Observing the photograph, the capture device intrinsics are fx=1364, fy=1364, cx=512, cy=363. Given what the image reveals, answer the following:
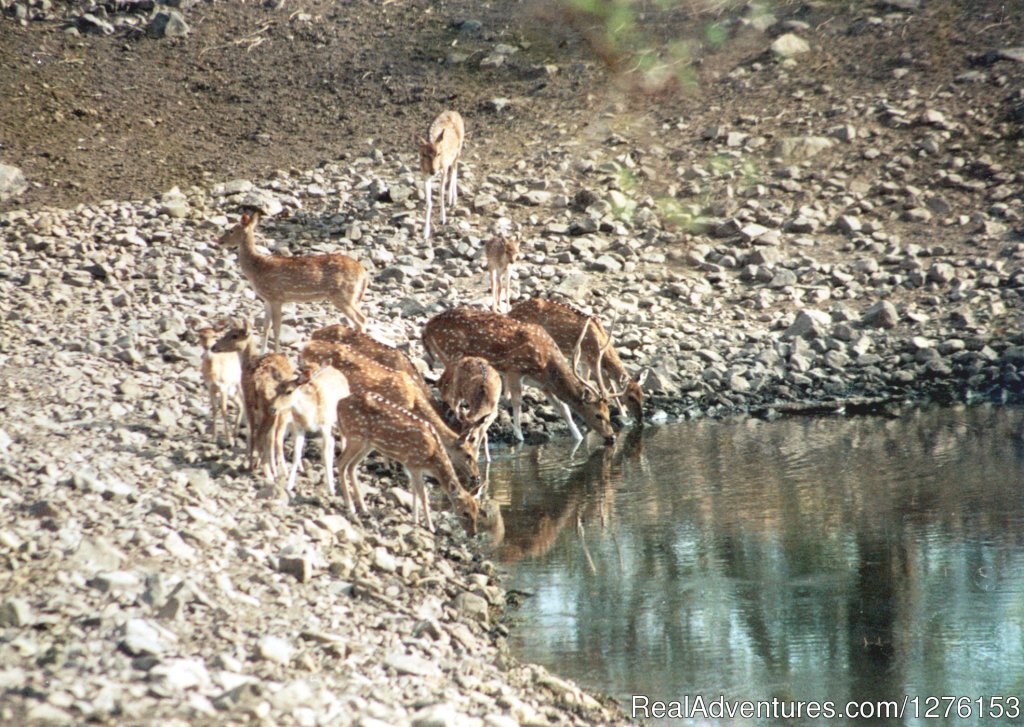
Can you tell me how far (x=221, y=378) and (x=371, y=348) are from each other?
1423 millimetres

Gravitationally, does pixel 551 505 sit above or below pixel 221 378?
below

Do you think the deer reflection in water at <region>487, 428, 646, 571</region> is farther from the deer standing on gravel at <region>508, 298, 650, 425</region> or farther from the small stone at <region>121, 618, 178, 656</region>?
the small stone at <region>121, 618, 178, 656</region>

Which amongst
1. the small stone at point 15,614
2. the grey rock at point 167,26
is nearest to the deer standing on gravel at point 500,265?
the small stone at point 15,614

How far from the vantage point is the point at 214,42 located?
19.8 m

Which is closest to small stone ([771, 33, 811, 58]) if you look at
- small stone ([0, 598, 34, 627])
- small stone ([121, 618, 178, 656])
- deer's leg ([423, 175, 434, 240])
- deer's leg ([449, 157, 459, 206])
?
deer's leg ([449, 157, 459, 206])

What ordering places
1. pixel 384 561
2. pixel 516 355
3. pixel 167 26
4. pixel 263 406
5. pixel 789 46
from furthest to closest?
pixel 167 26 < pixel 789 46 < pixel 516 355 < pixel 263 406 < pixel 384 561

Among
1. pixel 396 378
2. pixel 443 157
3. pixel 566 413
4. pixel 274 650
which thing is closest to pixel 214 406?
pixel 396 378

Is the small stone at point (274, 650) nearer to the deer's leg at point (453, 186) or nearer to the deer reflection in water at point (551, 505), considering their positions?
the deer reflection in water at point (551, 505)

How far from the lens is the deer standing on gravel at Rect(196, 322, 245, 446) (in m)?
9.15

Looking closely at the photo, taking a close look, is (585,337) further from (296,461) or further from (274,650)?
(274,650)

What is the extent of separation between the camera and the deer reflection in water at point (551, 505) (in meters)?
8.77

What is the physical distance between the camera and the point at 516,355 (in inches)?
440

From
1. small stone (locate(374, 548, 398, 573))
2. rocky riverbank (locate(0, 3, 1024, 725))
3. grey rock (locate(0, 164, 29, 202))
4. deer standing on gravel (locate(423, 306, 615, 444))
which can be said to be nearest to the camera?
rocky riverbank (locate(0, 3, 1024, 725))

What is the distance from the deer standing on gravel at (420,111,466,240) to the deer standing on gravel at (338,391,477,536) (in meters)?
5.87
